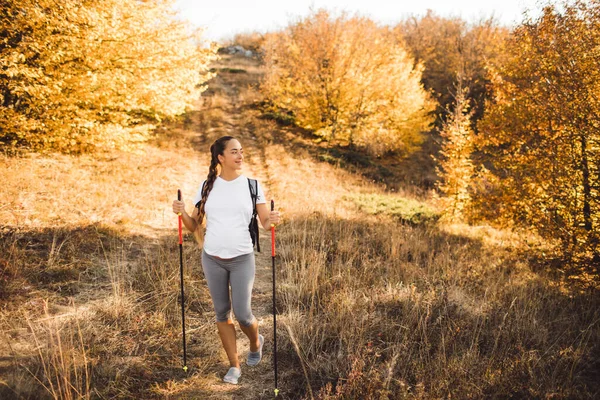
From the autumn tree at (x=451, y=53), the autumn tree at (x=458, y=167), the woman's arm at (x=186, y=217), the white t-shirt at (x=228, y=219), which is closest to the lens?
the white t-shirt at (x=228, y=219)

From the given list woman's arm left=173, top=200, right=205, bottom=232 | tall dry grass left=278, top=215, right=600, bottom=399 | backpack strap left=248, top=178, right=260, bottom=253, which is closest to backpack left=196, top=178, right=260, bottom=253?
backpack strap left=248, top=178, right=260, bottom=253

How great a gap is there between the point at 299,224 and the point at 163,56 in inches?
259


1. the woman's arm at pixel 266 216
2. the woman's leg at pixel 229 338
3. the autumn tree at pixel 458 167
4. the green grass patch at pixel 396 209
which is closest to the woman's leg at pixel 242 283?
the woman's leg at pixel 229 338

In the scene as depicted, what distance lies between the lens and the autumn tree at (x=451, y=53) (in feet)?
113

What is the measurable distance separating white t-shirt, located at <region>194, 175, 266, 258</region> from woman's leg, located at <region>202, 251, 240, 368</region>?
0.13 meters

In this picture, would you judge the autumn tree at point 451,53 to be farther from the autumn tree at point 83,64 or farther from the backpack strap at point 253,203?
the backpack strap at point 253,203

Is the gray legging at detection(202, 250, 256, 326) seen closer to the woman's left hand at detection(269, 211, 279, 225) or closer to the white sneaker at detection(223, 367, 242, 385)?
the woman's left hand at detection(269, 211, 279, 225)

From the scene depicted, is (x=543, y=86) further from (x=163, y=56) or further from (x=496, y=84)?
(x=163, y=56)

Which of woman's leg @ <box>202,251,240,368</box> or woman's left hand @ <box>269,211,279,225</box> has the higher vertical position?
woman's left hand @ <box>269,211,279,225</box>

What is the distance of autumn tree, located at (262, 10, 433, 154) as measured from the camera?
18688mm

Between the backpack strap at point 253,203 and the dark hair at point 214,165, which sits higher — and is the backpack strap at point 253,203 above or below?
below

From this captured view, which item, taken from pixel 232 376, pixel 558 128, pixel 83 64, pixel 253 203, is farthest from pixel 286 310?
pixel 83 64

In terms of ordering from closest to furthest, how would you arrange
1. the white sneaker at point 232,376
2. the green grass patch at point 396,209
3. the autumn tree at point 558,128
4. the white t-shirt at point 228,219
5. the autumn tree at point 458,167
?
the white t-shirt at point 228,219 < the white sneaker at point 232,376 < the autumn tree at point 558,128 < the green grass patch at point 396,209 < the autumn tree at point 458,167

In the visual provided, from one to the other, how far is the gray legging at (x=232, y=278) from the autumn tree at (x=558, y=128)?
6.63 metres
